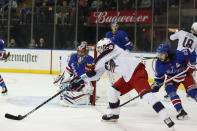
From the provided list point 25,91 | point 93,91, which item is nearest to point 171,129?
point 93,91

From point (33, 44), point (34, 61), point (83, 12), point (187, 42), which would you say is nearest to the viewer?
point (187, 42)

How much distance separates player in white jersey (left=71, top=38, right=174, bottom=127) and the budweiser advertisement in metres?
6.89

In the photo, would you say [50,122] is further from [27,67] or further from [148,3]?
[148,3]

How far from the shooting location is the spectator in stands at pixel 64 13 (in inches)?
433

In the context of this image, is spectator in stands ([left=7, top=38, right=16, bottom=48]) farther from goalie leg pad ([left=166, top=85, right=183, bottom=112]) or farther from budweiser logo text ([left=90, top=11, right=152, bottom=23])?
goalie leg pad ([left=166, top=85, right=183, bottom=112])

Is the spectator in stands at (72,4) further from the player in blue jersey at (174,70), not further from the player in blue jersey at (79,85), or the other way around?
the player in blue jersey at (174,70)

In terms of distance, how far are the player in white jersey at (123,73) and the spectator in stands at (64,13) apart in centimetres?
701

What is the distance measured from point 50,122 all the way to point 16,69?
6.00m

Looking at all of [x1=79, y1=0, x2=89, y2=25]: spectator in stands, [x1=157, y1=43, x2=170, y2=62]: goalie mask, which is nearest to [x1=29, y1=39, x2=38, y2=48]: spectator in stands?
[x1=79, y1=0, x2=89, y2=25]: spectator in stands

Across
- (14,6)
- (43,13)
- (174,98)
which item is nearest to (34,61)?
(43,13)

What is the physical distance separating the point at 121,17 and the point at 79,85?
20.2ft

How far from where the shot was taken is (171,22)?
34.4ft

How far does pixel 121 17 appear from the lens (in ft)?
36.3

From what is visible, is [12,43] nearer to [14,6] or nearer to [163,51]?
[14,6]
